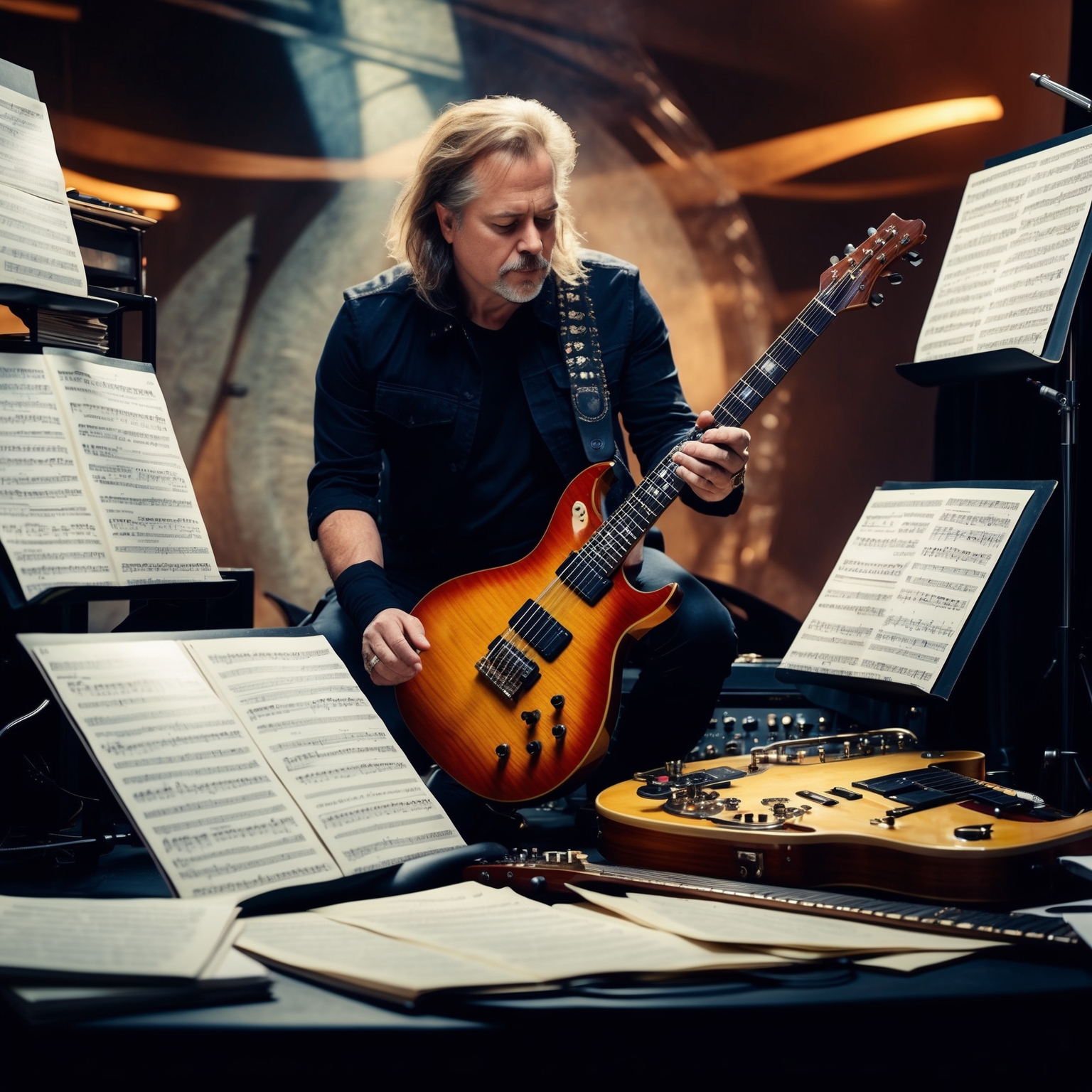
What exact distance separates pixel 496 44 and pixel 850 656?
3.00 meters

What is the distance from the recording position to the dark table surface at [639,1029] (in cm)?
98

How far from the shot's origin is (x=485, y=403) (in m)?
2.22

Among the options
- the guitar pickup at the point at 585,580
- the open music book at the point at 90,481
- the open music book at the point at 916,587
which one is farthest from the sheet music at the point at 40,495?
the open music book at the point at 916,587

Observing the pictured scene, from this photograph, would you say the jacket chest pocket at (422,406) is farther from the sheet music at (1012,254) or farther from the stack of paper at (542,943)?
the stack of paper at (542,943)

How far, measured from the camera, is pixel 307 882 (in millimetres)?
1274

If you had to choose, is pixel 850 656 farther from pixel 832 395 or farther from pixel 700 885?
pixel 832 395

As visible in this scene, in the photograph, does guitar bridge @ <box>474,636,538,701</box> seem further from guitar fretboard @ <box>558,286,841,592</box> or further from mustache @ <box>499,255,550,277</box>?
mustache @ <box>499,255,550,277</box>

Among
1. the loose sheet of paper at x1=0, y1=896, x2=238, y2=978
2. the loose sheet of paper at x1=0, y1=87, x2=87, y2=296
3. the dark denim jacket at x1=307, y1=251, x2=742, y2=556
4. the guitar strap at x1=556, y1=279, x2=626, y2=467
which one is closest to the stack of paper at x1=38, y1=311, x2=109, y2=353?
the loose sheet of paper at x1=0, y1=87, x2=87, y2=296

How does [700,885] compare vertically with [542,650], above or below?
below

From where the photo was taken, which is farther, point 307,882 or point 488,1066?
point 307,882

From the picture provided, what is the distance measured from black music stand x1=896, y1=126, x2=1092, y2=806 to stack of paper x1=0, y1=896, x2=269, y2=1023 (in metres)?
1.52

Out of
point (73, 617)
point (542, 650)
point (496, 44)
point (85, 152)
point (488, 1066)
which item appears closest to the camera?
point (488, 1066)

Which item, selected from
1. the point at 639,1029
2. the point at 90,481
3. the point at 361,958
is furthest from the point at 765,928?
the point at 90,481

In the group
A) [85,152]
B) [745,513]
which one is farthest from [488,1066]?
[85,152]
